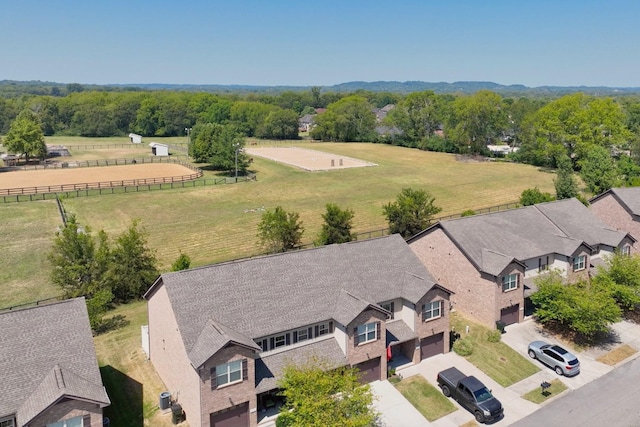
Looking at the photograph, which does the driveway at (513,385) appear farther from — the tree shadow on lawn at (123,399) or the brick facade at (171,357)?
the tree shadow on lawn at (123,399)

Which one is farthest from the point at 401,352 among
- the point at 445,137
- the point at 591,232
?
the point at 445,137

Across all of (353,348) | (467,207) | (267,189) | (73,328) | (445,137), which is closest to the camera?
(73,328)


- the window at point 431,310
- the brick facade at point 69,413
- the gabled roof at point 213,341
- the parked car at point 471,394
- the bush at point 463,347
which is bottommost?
the bush at point 463,347

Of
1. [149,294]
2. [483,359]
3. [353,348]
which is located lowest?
[483,359]

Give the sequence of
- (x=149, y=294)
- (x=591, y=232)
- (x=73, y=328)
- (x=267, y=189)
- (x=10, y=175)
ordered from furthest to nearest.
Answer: (x=10, y=175) < (x=267, y=189) < (x=591, y=232) < (x=149, y=294) < (x=73, y=328)

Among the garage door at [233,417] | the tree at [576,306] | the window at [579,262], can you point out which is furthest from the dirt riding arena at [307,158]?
the garage door at [233,417]

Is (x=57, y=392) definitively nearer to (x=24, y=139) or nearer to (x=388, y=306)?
(x=388, y=306)

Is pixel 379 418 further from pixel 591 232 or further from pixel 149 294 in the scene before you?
pixel 591 232
